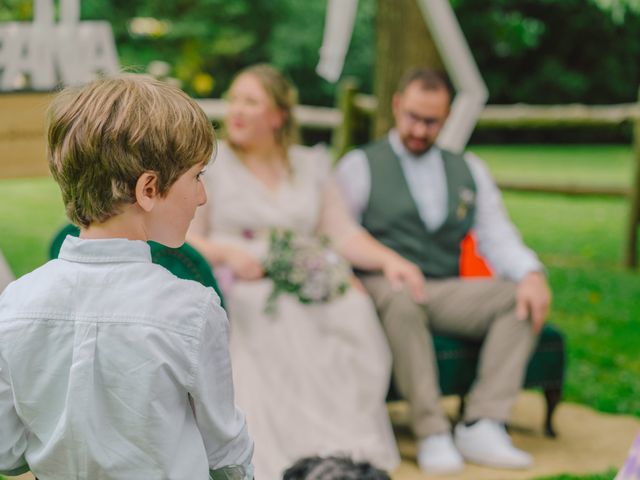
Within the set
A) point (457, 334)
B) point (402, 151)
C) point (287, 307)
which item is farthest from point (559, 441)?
point (402, 151)

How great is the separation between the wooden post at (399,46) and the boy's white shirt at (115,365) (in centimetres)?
470

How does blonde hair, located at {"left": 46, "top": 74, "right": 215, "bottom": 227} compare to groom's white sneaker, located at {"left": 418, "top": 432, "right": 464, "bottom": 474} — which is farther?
groom's white sneaker, located at {"left": 418, "top": 432, "right": 464, "bottom": 474}

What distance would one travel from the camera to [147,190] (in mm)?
1481

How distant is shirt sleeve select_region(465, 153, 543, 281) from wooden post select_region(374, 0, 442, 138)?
1.53m

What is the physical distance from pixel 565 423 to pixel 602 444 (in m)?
0.34

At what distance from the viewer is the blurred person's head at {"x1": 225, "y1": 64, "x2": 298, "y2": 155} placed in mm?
4168

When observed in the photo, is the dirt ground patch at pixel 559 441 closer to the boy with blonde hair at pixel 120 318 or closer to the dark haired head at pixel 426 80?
the dark haired head at pixel 426 80

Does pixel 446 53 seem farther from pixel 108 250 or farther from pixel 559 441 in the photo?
pixel 108 250

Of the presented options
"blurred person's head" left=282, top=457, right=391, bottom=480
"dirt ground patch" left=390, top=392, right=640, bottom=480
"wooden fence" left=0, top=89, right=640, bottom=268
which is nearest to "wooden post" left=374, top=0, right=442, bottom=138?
"wooden fence" left=0, top=89, right=640, bottom=268

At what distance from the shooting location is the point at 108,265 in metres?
1.49

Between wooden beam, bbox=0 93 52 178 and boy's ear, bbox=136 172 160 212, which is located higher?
boy's ear, bbox=136 172 160 212

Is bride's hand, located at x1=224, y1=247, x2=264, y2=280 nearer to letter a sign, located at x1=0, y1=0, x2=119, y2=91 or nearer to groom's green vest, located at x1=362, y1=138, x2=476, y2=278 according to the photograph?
groom's green vest, located at x1=362, y1=138, x2=476, y2=278

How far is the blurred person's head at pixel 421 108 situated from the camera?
4.32 metres

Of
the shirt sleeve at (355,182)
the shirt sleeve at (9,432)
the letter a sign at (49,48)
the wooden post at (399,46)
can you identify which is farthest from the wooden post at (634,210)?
the shirt sleeve at (9,432)
